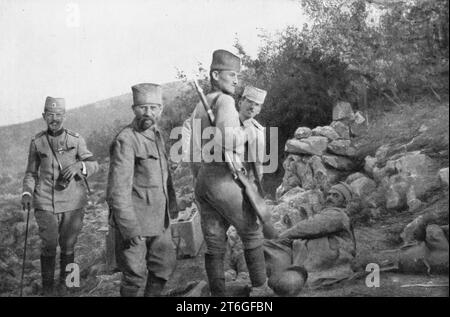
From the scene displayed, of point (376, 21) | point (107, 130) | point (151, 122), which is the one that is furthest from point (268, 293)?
point (376, 21)

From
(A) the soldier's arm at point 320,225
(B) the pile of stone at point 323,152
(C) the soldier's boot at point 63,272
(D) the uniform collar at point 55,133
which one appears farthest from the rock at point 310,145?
(C) the soldier's boot at point 63,272

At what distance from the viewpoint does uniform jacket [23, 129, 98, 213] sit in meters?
6.57

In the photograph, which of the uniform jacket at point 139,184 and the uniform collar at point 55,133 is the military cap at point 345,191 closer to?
the uniform jacket at point 139,184

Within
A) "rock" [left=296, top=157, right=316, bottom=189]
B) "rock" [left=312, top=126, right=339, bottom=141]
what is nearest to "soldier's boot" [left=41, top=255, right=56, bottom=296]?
"rock" [left=296, top=157, right=316, bottom=189]

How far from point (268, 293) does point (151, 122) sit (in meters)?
2.04

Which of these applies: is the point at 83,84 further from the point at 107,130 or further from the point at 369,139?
the point at 369,139

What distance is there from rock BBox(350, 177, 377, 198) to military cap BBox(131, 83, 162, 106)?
7.22 ft

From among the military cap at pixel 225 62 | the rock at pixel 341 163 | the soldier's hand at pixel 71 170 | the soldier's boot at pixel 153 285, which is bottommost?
the soldier's boot at pixel 153 285

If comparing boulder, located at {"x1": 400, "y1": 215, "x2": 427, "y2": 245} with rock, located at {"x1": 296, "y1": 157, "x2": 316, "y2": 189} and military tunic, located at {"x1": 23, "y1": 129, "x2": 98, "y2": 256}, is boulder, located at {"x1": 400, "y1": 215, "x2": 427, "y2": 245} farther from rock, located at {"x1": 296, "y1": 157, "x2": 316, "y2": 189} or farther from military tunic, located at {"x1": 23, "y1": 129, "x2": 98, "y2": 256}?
military tunic, located at {"x1": 23, "y1": 129, "x2": 98, "y2": 256}

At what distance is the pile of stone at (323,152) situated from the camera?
6742 millimetres

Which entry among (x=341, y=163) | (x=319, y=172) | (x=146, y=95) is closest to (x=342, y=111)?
(x=341, y=163)

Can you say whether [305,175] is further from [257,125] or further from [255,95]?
[255,95]

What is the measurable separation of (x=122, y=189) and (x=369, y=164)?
8.66 feet

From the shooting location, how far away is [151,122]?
6.02 m
